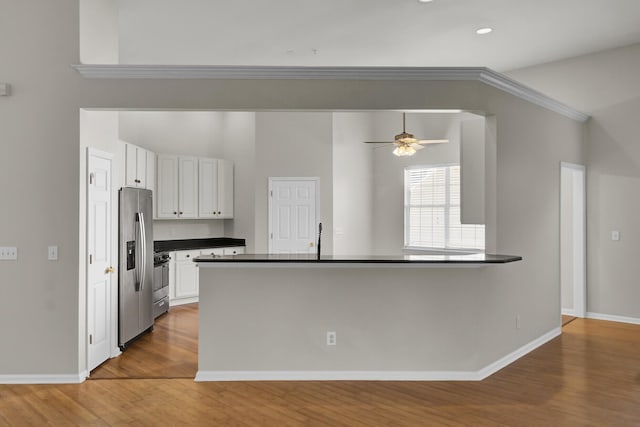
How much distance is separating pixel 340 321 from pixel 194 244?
14.3ft

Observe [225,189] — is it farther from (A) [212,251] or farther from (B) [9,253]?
(B) [9,253]

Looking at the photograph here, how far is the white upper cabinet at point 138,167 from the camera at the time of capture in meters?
5.95

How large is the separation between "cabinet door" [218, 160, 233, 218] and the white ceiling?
184 centimetres

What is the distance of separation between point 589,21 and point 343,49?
2.75 metres

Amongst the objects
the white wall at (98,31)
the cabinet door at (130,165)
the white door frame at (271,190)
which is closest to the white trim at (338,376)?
the white wall at (98,31)

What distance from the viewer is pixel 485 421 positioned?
3.08 metres

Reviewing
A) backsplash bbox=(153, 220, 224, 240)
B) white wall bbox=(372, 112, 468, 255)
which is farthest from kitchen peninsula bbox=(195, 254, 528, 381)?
white wall bbox=(372, 112, 468, 255)

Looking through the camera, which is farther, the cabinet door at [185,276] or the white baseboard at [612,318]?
the cabinet door at [185,276]

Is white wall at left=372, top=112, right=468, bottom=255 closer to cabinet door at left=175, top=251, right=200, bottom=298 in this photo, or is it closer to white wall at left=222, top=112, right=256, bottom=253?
white wall at left=222, top=112, right=256, bottom=253

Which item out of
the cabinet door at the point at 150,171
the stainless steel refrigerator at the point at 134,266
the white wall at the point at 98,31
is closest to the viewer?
the white wall at the point at 98,31

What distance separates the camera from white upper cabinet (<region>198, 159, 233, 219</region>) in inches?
290

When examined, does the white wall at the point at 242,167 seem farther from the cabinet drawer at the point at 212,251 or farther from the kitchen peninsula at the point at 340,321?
the kitchen peninsula at the point at 340,321

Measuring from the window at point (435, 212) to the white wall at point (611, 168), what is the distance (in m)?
1.55

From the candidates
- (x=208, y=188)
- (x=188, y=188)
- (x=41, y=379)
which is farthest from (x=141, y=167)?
(x=41, y=379)
